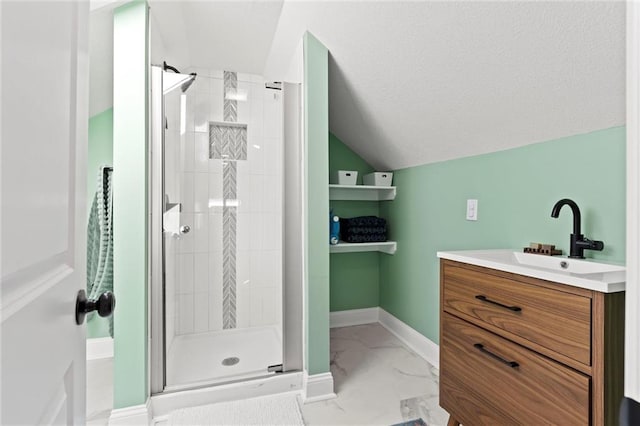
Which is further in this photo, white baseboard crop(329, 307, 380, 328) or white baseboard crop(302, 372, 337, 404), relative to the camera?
white baseboard crop(329, 307, 380, 328)

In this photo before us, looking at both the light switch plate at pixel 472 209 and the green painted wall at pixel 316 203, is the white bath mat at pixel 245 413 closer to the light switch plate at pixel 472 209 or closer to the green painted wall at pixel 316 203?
the green painted wall at pixel 316 203

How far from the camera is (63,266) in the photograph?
20.6 inches

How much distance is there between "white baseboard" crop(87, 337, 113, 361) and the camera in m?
2.18

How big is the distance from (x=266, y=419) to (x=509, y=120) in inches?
74.8

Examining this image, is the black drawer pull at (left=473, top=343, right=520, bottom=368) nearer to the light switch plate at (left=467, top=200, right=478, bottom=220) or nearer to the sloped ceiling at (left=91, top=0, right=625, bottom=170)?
the light switch plate at (left=467, top=200, right=478, bottom=220)

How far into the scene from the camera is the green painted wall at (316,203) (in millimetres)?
1797

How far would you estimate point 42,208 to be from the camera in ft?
1.40

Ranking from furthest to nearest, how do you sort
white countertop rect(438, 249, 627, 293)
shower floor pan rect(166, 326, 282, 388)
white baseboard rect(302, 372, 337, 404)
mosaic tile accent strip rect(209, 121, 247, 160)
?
1. mosaic tile accent strip rect(209, 121, 247, 160)
2. shower floor pan rect(166, 326, 282, 388)
3. white baseboard rect(302, 372, 337, 404)
4. white countertop rect(438, 249, 627, 293)

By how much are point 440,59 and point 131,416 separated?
2263 mm

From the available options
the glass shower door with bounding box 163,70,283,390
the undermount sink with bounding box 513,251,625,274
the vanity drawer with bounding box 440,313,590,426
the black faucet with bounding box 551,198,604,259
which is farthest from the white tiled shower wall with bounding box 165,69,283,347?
the black faucet with bounding box 551,198,604,259

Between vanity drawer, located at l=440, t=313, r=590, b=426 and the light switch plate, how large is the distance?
704 mm

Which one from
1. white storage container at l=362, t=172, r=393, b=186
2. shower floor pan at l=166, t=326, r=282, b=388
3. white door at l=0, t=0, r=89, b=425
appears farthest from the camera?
white storage container at l=362, t=172, r=393, b=186

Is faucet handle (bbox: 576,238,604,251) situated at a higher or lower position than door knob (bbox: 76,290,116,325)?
higher

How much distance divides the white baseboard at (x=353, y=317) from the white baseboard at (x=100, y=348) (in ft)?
5.59
